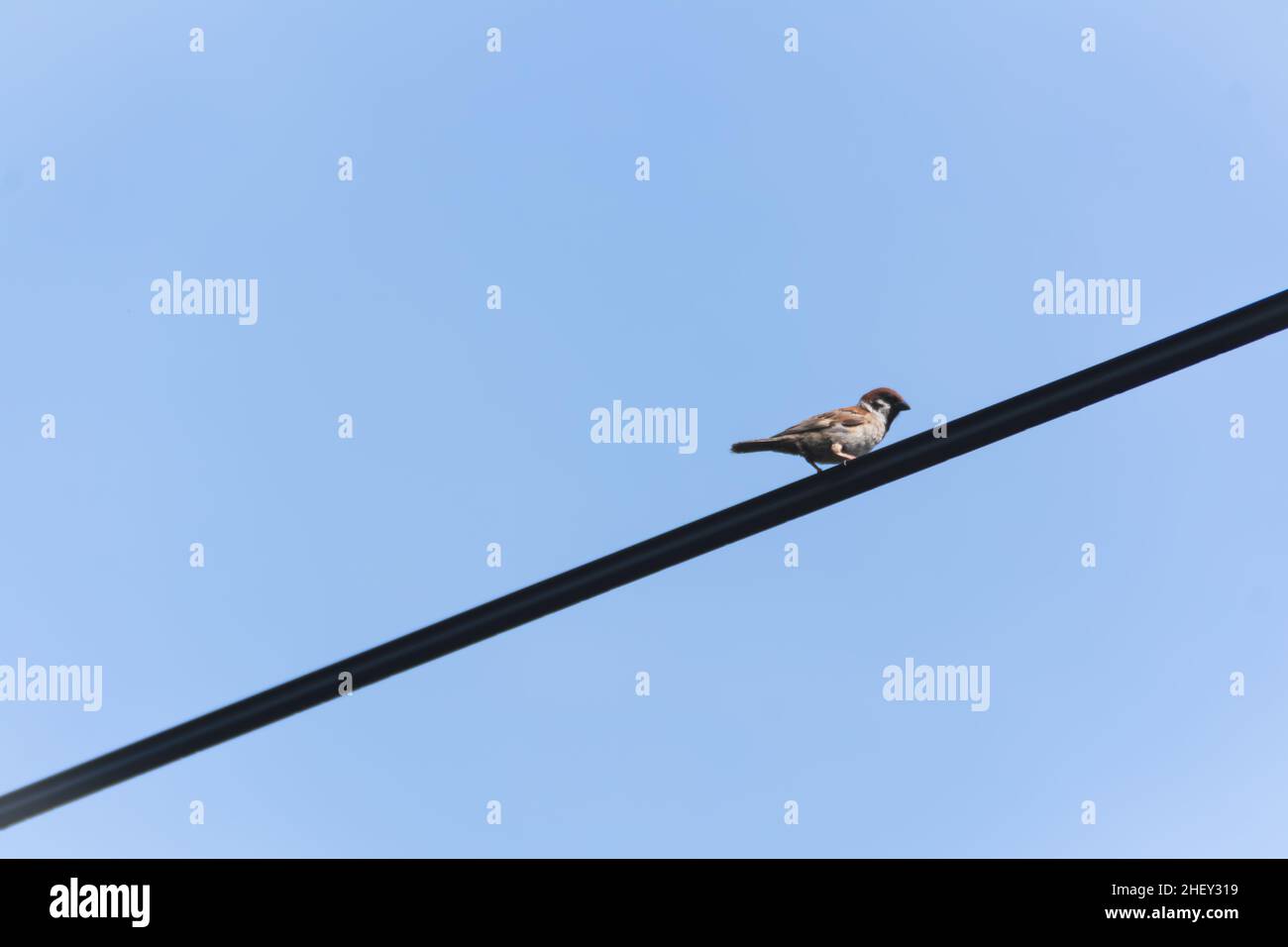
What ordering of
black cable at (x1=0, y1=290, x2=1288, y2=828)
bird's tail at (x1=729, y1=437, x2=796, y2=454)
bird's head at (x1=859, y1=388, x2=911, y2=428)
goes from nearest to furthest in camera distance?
black cable at (x1=0, y1=290, x2=1288, y2=828) < bird's tail at (x1=729, y1=437, x2=796, y2=454) < bird's head at (x1=859, y1=388, x2=911, y2=428)

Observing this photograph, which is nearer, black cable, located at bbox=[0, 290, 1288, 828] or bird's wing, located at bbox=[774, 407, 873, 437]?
black cable, located at bbox=[0, 290, 1288, 828]

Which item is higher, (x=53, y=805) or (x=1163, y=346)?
(x=1163, y=346)

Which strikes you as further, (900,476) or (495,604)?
(900,476)

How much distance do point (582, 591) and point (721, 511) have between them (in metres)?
0.56

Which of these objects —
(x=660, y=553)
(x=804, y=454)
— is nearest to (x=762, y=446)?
(x=804, y=454)

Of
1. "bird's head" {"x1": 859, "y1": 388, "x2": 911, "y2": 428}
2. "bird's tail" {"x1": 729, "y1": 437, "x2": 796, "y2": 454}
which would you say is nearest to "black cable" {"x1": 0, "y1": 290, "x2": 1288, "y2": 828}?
"bird's tail" {"x1": 729, "y1": 437, "x2": 796, "y2": 454}

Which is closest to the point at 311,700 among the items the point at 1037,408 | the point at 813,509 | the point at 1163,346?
the point at 813,509

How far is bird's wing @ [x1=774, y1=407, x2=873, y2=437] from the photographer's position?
9078 mm

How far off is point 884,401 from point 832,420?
28.9 inches

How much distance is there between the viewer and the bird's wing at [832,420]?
29.8ft

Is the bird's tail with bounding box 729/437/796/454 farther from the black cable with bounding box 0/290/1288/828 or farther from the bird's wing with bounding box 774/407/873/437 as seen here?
the black cable with bounding box 0/290/1288/828

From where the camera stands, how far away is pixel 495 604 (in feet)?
13.6

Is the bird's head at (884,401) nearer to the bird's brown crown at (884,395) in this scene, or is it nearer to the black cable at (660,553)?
the bird's brown crown at (884,395)
